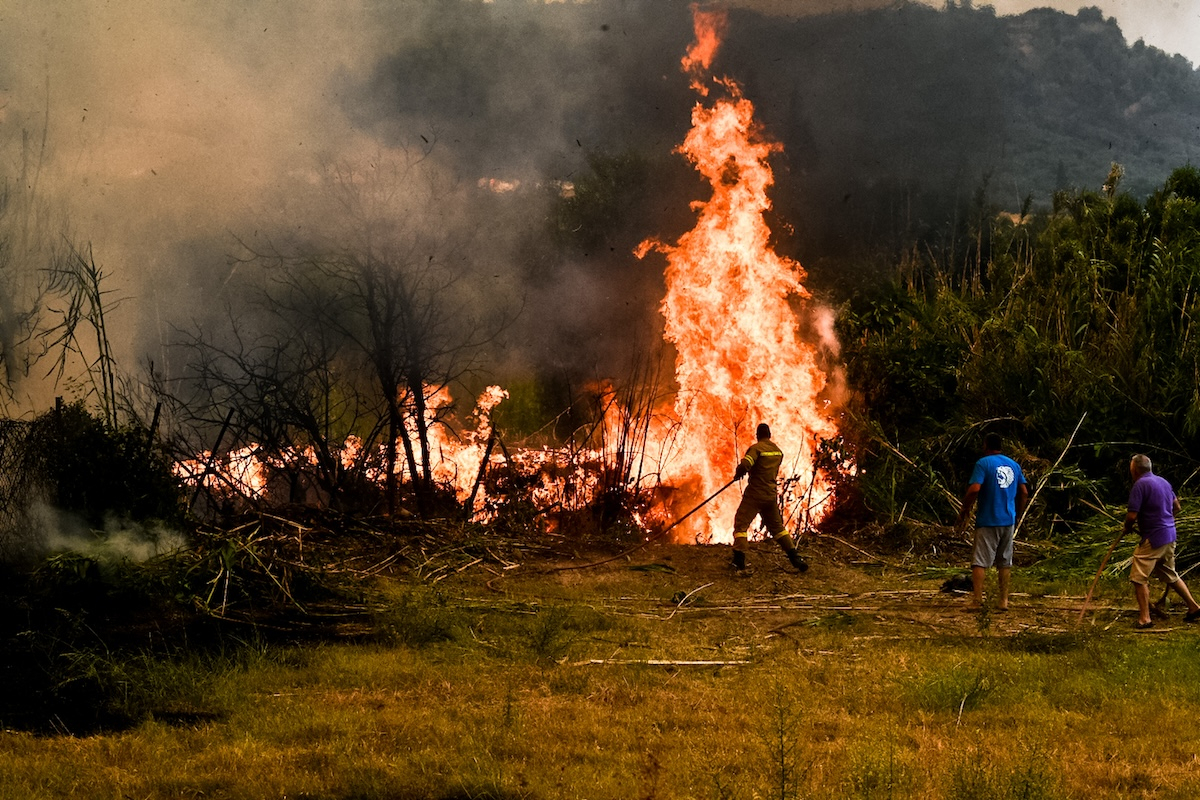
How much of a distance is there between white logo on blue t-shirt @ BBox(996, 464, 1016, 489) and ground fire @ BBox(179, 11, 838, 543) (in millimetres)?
4846

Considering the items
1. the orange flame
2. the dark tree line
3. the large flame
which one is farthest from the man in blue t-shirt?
the orange flame

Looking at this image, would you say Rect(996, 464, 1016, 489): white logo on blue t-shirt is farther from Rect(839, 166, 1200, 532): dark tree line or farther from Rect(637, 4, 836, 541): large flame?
Rect(637, 4, 836, 541): large flame

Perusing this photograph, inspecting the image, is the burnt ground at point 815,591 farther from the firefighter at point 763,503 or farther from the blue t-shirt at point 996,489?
the blue t-shirt at point 996,489

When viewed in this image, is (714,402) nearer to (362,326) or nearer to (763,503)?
(763,503)

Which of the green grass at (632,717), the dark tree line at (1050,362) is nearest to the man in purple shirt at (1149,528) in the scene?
the green grass at (632,717)

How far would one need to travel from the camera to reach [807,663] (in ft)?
26.9

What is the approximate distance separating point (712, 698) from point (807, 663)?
128cm

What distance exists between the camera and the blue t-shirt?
9.87 m

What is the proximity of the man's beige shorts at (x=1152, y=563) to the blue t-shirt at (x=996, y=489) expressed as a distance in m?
1.08

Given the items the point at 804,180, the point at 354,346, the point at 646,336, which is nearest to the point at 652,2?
the point at 804,180

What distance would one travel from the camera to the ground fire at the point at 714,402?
14.4m

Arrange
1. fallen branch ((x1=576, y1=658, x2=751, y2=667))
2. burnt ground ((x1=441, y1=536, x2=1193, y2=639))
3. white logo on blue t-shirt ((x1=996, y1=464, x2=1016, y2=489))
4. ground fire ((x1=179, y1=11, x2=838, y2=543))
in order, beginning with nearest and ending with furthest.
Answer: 1. fallen branch ((x1=576, y1=658, x2=751, y2=667))
2. burnt ground ((x1=441, y1=536, x2=1193, y2=639))
3. white logo on blue t-shirt ((x1=996, y1=464, x2=1016, y2=489))
4. ground fire ((x1=179, y1=11, x2=838, y2=543))

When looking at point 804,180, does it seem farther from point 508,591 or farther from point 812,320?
point 508,591

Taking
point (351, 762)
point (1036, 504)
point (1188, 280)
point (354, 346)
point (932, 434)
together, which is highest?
point (1188, 280)
